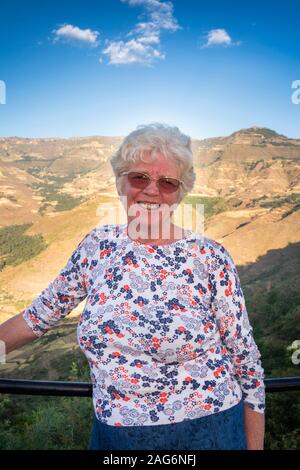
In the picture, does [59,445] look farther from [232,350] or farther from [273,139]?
[273,139]

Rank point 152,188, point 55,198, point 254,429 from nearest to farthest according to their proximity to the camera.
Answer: point 254,429 < point 152,188 < point 55,198

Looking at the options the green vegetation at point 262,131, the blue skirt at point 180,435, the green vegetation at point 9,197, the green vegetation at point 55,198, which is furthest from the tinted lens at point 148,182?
the green vegetation at point 262,131

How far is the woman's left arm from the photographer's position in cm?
146

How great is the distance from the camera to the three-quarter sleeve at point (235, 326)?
146 cm

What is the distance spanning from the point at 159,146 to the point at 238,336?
30.8 inches

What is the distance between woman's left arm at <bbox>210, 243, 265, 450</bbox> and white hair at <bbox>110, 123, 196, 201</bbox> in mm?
382

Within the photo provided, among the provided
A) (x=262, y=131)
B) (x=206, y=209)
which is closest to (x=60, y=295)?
(x=206, y=209)

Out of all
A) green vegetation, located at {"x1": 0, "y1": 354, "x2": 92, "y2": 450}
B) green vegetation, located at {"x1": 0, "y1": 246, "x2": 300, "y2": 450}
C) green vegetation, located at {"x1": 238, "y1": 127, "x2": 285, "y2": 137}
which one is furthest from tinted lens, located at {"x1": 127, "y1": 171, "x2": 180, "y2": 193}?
green vegetation, located at {"x1": 238, "y1": 127, "x2": 285, "y2": 137}

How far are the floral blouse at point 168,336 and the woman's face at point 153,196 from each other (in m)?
0.12

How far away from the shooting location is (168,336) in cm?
141

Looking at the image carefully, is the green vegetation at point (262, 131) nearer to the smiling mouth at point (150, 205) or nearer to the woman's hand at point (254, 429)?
the smiling mouth at point (150, 205)

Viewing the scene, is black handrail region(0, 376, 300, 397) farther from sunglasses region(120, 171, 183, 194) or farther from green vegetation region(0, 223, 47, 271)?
green vegetation region(0, 223, 47, 271)

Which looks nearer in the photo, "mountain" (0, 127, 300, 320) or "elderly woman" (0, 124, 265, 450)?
"elderly woman" (0, 124, 265, 450)

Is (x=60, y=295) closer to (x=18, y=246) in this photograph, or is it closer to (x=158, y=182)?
(x=158, y=182)
